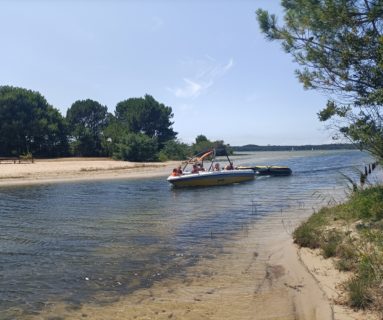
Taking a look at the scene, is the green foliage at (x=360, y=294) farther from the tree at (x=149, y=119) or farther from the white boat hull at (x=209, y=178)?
the tree at (x=149, y=119)

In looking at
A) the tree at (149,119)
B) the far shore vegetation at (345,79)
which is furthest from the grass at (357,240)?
the tree at (149,119)

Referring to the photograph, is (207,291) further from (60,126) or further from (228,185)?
(60,126)

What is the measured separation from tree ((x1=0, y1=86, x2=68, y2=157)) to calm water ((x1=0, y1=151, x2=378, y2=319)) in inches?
1571

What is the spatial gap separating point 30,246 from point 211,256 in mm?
5013

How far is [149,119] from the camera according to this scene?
84.2m

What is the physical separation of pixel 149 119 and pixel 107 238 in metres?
73.0

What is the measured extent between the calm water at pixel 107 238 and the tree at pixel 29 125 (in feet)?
131

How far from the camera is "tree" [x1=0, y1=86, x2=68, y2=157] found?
60.1 meters

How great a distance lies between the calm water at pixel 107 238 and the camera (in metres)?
7.86

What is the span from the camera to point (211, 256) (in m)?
9.90

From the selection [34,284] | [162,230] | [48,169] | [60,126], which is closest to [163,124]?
[60,126]

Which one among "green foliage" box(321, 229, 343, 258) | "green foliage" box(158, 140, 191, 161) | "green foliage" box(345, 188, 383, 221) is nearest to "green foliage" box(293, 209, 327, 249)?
"green foliage" box(321, 229, 343, 258)

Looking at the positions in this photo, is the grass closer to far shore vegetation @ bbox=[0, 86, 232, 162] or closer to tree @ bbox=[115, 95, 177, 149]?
far shore vegetation @ bbox=[0, 86, 232, 162]

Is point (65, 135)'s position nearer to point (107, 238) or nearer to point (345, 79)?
point (107, 238)
